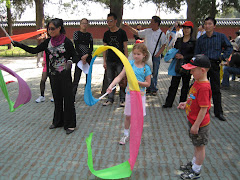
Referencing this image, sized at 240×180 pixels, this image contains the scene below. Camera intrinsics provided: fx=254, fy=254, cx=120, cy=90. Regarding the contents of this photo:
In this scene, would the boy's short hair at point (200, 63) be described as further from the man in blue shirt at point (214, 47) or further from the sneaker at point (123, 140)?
the man in blue shirt at point (214, 47)

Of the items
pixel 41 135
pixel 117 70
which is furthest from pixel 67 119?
pixel 117 70

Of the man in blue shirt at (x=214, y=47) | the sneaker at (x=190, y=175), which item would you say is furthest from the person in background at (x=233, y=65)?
the sneaker at (x=190, y=175)

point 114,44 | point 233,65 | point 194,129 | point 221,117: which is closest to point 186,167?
point 194,129

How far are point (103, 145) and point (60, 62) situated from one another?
1.71m

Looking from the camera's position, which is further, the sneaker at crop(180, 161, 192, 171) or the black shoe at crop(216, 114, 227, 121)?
the black shoe at crop(216, 114, 227, 121)

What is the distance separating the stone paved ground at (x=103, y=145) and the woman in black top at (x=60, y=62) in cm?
41

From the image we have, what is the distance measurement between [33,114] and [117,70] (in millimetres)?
2282

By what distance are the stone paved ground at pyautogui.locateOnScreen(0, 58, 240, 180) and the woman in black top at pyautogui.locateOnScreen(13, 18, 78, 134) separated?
414 mm

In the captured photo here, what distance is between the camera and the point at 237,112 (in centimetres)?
618

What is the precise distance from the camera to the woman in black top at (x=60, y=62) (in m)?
4.55

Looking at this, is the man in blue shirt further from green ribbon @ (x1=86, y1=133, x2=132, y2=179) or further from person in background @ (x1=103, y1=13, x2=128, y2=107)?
green ribbon @ (x1=86, y1=133, x2=132, y2=179)

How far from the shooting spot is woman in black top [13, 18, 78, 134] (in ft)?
14.9

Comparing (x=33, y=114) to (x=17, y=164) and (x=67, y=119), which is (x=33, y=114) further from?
(x=17, y=164)

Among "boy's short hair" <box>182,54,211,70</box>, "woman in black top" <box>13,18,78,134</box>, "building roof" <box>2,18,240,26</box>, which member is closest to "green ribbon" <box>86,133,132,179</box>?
"boy's short hair" <box>182,54,211,70</box>
